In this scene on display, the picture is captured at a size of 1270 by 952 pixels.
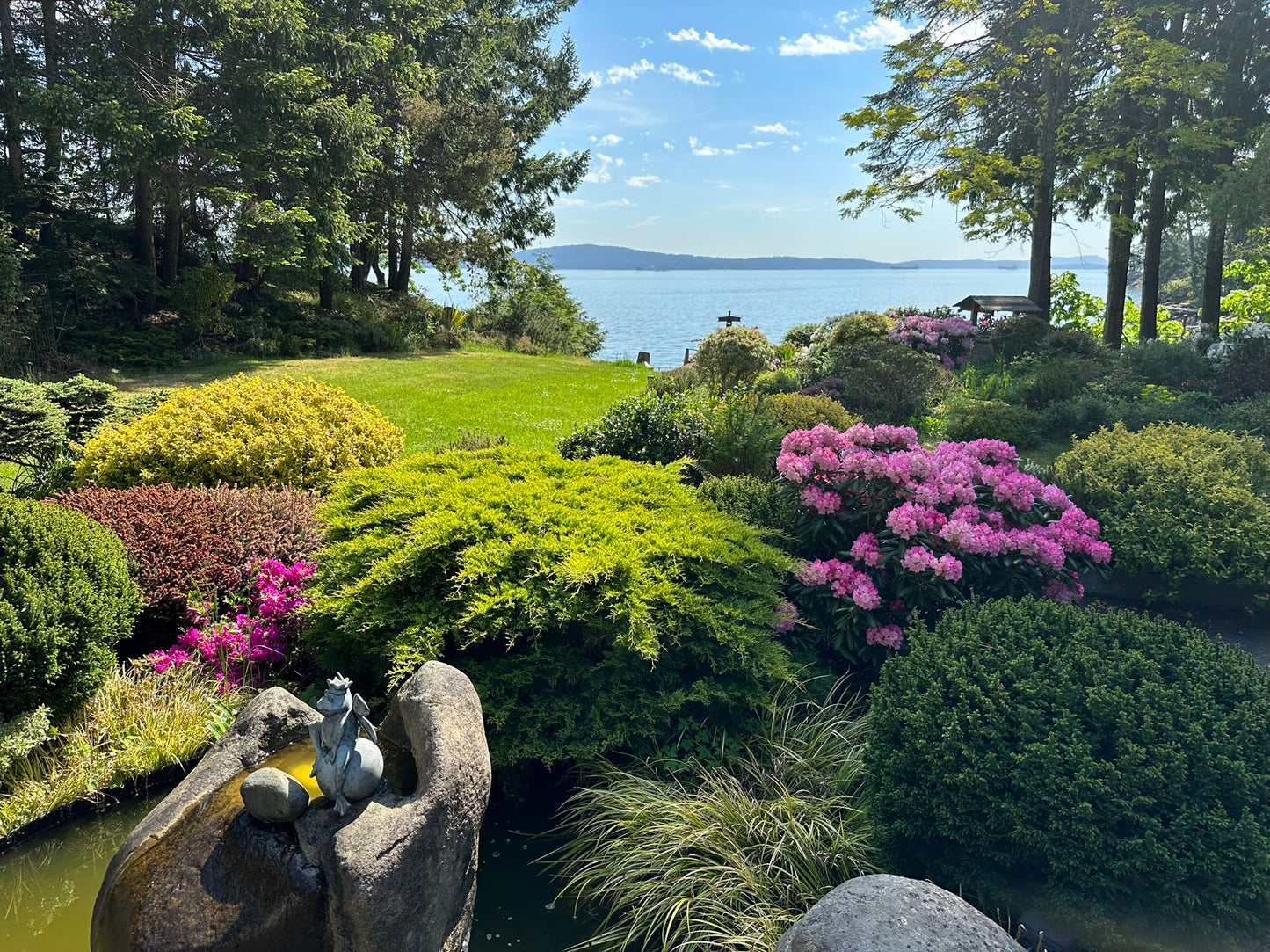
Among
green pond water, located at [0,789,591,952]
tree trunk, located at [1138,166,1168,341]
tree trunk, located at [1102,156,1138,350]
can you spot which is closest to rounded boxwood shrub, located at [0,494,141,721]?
green pond water, located at [0,789,591,952]

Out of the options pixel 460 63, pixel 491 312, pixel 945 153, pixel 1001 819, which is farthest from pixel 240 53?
pixel 1001 819

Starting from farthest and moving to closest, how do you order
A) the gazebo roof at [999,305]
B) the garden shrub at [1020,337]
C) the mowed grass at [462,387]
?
the gazebo roof at [999,305] < the garden shrub at [1020,337] < the mowed grass at [462,387]

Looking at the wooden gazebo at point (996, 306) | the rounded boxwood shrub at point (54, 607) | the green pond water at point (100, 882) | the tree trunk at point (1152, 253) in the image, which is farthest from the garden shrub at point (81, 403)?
the tree trunk at point (1152, 253)

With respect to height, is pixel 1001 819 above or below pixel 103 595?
below

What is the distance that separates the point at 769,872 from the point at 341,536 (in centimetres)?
281

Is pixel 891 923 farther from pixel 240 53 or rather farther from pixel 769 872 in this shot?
pixel 240 53

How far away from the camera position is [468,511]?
3904mm

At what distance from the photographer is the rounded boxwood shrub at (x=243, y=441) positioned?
595cm

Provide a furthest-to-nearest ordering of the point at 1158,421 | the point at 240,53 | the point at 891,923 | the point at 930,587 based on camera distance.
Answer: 1. the point at 240,53
2. the point at 1158,421
3. the point at 930,587
4. the point at 891,923

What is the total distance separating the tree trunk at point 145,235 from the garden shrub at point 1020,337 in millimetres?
17698

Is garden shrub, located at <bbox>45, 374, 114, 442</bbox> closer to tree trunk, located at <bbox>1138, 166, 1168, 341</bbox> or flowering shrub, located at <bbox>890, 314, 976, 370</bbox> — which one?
flowering shrub, located at <bbox>890, 314, 976, 370</bbox>

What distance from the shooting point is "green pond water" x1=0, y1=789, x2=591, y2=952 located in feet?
9.53

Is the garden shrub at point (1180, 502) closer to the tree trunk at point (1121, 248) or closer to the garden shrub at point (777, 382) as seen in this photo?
the garden shrub at point (777, 382)

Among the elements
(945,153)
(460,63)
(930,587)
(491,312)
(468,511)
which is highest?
(460,63)
